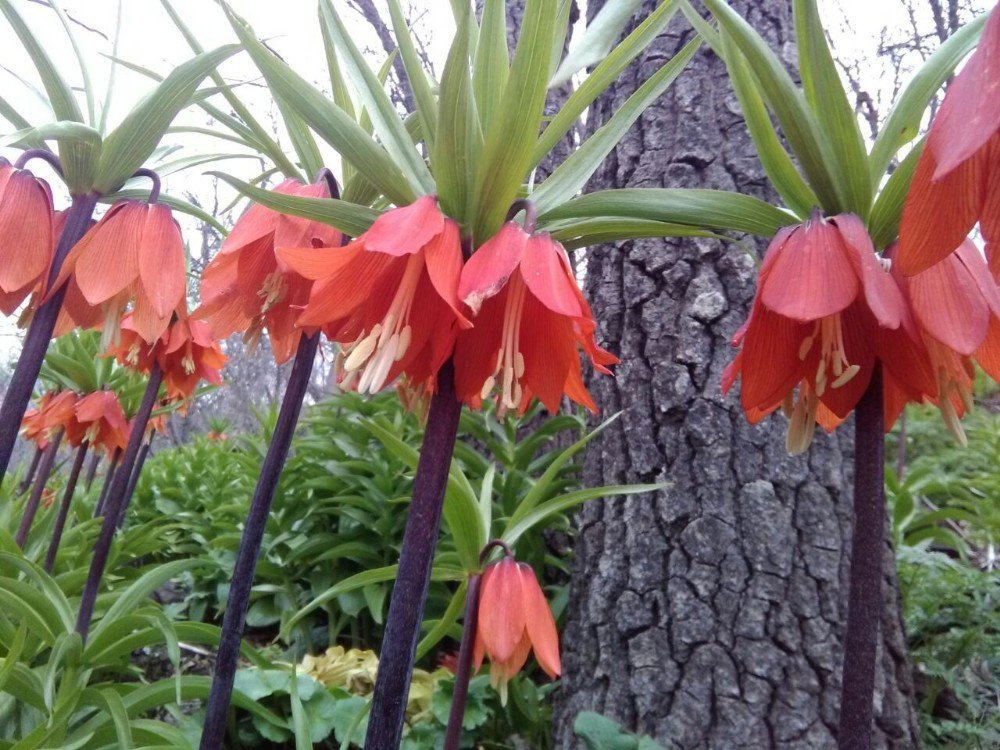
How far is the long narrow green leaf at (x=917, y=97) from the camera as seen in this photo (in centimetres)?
67

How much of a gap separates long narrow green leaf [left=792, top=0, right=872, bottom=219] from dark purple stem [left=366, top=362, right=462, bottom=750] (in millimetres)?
402

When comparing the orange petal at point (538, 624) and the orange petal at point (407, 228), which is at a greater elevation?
the orange petal at point (407, 228)

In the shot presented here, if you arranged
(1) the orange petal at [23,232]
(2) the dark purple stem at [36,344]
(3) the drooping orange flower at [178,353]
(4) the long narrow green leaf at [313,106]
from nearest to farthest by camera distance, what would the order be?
(4) the long narrow green leaf at [313,106] → (2) the dark purple stem at [36,344] → (1) the orange petal at [23,232] → (3) the drooping orange flower at [178,353]

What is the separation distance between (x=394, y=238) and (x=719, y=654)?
3.96 ft

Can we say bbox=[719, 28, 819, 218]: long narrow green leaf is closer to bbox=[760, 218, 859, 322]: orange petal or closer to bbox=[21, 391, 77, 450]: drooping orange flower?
bbox=[760, 218, 859, 322]: orange petal

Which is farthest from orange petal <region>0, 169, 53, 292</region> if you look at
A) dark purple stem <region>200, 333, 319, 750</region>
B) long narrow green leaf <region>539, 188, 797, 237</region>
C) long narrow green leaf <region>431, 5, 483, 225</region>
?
long narrow green leaf <region>539, 188, 797, 237</region>

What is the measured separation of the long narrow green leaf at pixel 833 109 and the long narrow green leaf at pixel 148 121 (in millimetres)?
651

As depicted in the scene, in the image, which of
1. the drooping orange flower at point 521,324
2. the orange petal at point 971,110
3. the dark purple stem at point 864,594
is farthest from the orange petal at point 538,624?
the orange petal at point 971,110

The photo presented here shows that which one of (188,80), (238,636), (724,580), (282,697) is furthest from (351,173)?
(282,697)

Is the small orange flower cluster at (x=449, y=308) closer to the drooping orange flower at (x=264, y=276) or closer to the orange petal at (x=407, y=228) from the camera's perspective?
the orange petal at (x=407, y=228)

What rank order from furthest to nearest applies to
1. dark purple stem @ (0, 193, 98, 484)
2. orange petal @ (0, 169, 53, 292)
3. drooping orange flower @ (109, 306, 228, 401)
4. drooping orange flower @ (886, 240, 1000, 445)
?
drooping orange flower @ (109, 306, 228, 401) < orange petal @ (0, 169, 53, 292) < dark purple stem @ (0, 193, 98, 484) < drooping orange flower @ (886, 240, 1000, 445)

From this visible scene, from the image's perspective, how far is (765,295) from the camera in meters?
0.64

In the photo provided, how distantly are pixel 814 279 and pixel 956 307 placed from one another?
0.11 m

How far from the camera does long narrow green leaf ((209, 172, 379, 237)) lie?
0.69m
